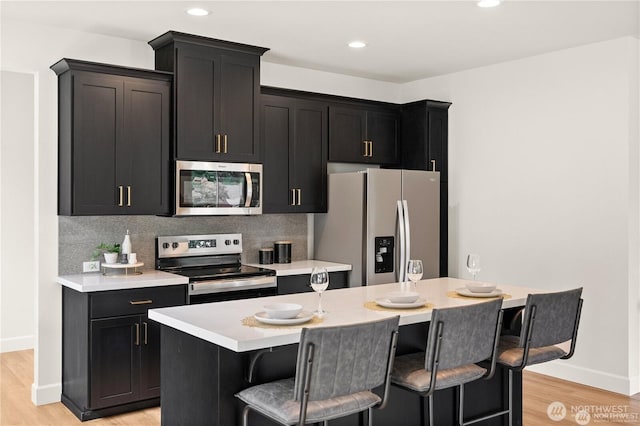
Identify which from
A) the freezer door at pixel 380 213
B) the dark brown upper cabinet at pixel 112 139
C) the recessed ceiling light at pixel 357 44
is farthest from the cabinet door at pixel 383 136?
the dark brown upper cabinet at pixel 112 139

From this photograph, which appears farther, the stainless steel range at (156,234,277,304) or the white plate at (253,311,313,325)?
the stainless steel range at (156,234,277,304)

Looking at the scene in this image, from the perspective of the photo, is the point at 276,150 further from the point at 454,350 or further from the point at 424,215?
the point at 454,350

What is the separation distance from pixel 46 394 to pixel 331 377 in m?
2.92

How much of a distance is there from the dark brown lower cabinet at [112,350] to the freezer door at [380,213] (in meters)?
1.63

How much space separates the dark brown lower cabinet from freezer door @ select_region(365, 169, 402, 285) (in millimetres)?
1630

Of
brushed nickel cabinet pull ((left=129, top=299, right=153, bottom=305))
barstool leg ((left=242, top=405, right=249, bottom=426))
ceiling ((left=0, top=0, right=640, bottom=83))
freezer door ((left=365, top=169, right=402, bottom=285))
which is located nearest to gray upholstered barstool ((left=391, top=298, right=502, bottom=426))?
barstool leg ((left=242, top=405, right=249, bottom=426))

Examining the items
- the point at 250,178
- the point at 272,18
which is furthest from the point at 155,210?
the point at 272,18

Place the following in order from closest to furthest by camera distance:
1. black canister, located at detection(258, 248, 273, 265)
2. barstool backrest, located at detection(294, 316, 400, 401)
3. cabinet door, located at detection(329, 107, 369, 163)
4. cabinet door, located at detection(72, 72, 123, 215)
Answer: barstool backrest, located at detection(294, 316, 400, 401) < cabinet door, located at detection(72, 72, 123, 215) < black canister, located at detection(258, 248, 273, 265) < cabinet door, located at detection(329, 107, 369, 163)

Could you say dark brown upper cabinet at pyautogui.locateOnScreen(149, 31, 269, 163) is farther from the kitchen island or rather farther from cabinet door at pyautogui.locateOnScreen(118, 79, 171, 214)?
the kitchen island

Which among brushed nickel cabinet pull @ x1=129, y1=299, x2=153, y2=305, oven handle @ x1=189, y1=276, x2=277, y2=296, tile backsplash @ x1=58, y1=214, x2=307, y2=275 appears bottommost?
brushed nickel cabinet pull @ x1=129, y1=299, x2=153, y2=305

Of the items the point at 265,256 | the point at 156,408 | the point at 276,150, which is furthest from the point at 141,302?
the point at 276,150

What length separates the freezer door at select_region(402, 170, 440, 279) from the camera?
5.36m

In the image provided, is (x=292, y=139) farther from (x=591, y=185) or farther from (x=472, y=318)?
(x=472, y=318)

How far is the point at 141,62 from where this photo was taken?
15.5 ft
